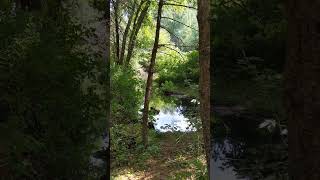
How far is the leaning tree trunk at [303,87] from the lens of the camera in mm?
1702

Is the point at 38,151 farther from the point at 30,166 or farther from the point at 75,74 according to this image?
the point at 75,74

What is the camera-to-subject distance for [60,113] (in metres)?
3.57

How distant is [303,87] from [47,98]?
222 centimetres

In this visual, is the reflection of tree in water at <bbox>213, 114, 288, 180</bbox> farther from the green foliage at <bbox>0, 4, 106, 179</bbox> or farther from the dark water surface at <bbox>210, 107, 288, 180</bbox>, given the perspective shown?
the green foliage at <bbox>0, 4, 106, 179</bbox>

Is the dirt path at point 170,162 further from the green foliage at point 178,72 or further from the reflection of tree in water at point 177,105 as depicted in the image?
the green foliage at point 178,72

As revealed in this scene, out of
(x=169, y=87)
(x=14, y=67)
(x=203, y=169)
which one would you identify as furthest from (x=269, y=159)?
(x=169, y=87)

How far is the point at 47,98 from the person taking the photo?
3396 mm

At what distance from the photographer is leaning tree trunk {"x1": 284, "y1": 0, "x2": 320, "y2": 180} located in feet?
5.58

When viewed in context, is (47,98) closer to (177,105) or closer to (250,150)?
(250,150)

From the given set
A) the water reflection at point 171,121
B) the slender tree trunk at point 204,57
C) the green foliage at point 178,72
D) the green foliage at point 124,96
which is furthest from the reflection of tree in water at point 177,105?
the slender tree trunk at point 204,57

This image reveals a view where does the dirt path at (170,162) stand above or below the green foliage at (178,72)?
below

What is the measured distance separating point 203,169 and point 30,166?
359 centimetres

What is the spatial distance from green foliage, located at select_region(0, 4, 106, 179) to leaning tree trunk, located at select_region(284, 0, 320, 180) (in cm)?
203

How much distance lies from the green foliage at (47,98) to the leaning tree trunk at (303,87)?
2032mm
